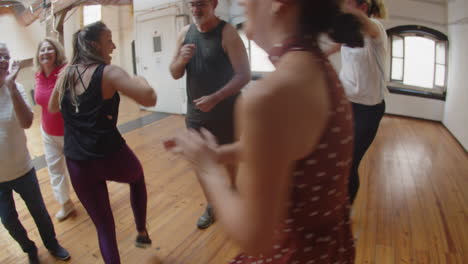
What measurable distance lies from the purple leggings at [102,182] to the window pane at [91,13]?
6875 mm

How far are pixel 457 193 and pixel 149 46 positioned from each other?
5.94 meters

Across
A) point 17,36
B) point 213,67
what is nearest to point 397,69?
point 213,67

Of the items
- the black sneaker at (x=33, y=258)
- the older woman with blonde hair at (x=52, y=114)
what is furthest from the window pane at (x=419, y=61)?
the black sneaker at (x=33, y=258)

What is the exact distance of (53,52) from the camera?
2.45 m

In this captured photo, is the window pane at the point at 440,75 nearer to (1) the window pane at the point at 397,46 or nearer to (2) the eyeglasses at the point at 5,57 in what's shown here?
(1) the window pane at the point at 397,46

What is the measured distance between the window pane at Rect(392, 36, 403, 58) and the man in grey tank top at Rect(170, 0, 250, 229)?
479 centimetres

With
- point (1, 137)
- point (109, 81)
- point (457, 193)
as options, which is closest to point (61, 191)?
point (1, 137)

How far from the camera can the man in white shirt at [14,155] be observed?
1.94m

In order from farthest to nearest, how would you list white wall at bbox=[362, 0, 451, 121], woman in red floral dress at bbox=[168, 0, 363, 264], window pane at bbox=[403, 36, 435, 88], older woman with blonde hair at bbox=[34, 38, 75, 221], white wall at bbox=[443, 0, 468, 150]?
window pane at bbox=[403, 36, 435, 88] < white wall at bbox=[362, 0, 451, 121] < white wall at bbox=[443, 0, 468, 150] < older woman with blonde hair at bbox=[34, 38, 75, 221] < woman in red floral dress at bbox=[168, 0, 363, 264]

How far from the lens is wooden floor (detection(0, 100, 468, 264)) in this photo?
2.22 m

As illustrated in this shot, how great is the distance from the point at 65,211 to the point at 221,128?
171 centimetres

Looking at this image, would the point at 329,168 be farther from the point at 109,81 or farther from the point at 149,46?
the point at 149,46

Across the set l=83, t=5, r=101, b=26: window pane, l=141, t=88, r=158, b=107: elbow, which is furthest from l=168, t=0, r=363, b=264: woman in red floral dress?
l=83, t=5, r=101, b=26: window pane

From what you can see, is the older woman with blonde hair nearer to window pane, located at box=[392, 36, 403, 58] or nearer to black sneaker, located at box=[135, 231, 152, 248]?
black sneaker, located at box=[135, 231, 152, 248]
